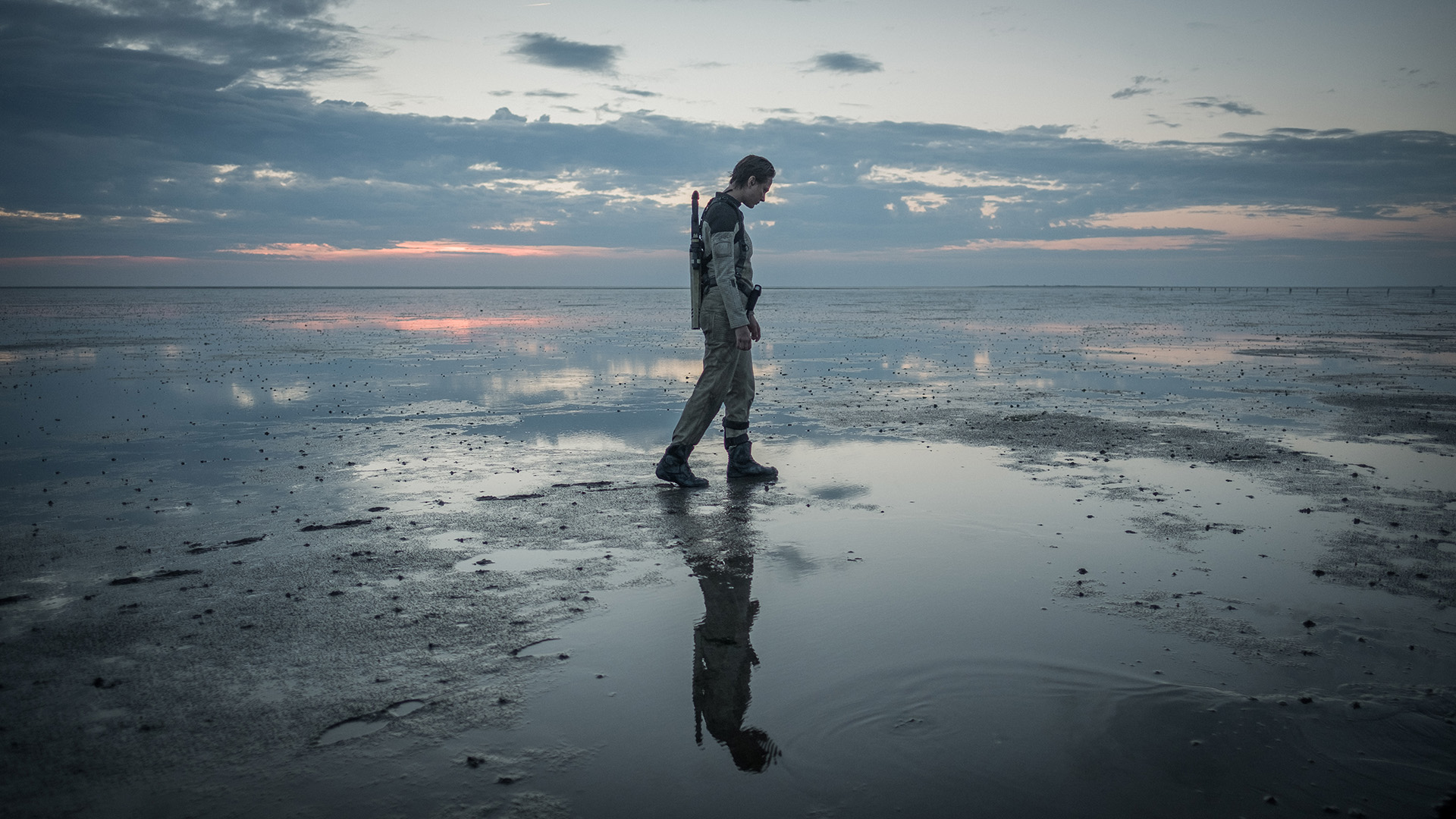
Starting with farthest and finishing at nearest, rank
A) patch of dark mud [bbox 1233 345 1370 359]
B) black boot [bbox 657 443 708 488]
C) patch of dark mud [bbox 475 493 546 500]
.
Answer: patch of dark mud [bbox 1233 345 1370 359] < black boot [bbox 657 443 708 488] < patch of dark mud [bbox 475 493 546 500]

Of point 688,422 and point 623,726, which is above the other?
point 688,422

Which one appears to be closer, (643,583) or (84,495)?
(643,583)

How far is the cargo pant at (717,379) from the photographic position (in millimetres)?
7551

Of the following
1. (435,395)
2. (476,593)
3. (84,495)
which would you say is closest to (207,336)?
(435,395)

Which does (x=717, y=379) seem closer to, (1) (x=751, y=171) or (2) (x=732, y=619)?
(1) (x=751, y=171)

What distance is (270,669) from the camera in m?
3.61

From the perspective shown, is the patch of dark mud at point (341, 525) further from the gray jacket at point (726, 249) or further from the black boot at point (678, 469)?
the gray jacket at point (726, 249)

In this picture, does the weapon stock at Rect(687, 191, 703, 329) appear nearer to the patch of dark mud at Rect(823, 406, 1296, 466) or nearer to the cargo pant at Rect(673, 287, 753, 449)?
the cargo pant at Rect(673, 287, 753, 449)

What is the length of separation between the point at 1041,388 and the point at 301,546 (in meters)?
11.7

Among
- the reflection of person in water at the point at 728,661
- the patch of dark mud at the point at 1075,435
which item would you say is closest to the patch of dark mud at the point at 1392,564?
the patch of dark mud at the point at 1075,435

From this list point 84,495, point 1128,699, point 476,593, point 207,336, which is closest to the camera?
point 1128,699

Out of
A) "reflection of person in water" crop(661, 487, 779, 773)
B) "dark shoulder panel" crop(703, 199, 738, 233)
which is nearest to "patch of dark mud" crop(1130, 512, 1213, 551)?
"reflection of person in water" crop(661, 487, 779, 773)

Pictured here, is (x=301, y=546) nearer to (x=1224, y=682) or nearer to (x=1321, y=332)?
(x=1224, y=682)

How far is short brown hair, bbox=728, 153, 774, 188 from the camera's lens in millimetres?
7539
